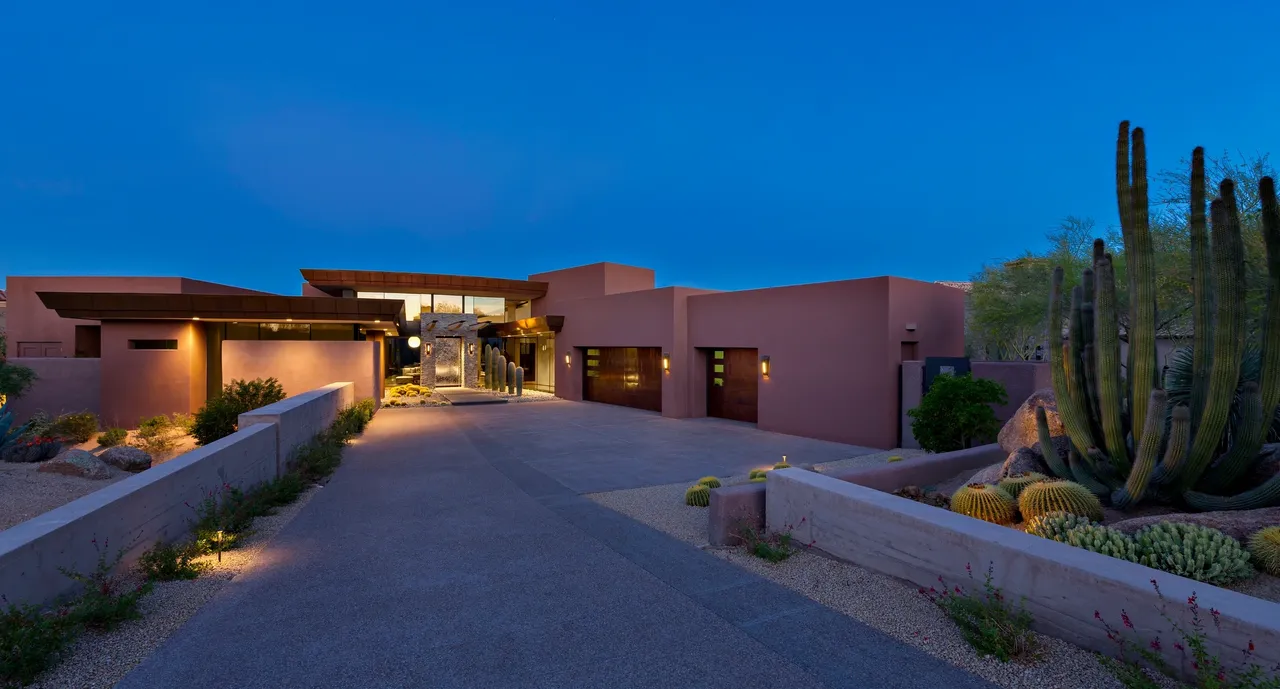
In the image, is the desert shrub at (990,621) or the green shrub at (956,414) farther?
the green shrub at (956,414)

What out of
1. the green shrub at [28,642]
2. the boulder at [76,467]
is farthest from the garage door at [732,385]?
the green shrub at [28,642]

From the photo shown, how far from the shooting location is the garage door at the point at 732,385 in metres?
16.9

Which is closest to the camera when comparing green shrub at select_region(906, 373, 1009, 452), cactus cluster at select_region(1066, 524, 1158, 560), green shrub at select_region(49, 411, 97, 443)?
cactus cluster at select_region(1066, 524, 1158, 560)

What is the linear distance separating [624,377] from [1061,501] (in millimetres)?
17545

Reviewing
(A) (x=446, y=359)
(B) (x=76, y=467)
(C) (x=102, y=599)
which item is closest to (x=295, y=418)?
(B) (x=76, y=467)

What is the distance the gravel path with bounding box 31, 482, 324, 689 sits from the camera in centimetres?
336

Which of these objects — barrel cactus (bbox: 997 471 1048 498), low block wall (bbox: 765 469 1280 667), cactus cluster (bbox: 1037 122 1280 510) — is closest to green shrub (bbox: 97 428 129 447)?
low block wall (bbox: 765 469 1280 667)

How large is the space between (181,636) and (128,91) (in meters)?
135

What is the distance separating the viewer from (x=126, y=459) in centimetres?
961

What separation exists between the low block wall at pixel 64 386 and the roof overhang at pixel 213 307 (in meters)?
1.54

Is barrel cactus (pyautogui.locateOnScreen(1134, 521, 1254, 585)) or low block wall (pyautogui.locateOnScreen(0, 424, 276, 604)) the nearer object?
low block wall (pyautogui.locateOnScreen(0, 424, 276, 604))

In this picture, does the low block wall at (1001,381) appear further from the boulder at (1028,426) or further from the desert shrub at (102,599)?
the desert shrub at (102,599)

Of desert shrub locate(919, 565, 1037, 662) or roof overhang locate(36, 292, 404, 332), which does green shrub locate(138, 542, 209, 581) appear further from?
roof overhang locate(36, 292, 404, 332)

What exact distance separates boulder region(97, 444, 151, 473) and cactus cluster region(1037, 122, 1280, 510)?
13331 mm
